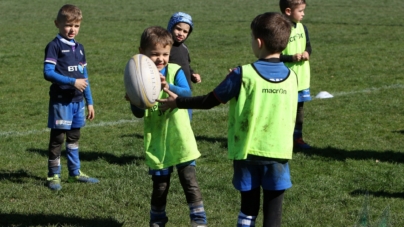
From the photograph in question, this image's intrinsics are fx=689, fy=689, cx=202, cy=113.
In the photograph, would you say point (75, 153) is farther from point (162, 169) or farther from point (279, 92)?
point (279, 92)

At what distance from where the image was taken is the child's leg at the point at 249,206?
4602 mm

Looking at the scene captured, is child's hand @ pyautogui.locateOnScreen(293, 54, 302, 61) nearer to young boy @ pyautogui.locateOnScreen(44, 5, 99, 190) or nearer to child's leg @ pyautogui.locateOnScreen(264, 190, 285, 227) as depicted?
young boy @ pyautogui.locateOnScreen(44, 5, 99, 190)

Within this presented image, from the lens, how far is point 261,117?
445 centimetres

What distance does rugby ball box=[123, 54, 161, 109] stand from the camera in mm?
4719

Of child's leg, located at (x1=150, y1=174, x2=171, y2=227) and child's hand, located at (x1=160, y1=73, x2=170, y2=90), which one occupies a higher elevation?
child's hand, located at (x1=160, y1=73, x2=170, y2=90)

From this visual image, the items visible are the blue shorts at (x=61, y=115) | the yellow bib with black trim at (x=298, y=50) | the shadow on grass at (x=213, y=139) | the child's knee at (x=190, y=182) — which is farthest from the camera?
the shadow on grass at (x=213, y=139)

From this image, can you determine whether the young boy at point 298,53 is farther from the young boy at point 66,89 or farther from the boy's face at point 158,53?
the boy's face at point 158,53

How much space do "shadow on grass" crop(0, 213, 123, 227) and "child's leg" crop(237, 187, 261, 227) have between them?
1.45 m

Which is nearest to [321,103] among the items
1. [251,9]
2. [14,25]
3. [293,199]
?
[293,199]

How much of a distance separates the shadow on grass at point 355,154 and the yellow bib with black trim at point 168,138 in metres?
3.38

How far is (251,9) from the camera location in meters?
31.5

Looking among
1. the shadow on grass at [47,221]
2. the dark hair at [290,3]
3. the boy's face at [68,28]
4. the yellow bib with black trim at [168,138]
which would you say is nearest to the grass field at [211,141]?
the shadow on grass at [47,221]

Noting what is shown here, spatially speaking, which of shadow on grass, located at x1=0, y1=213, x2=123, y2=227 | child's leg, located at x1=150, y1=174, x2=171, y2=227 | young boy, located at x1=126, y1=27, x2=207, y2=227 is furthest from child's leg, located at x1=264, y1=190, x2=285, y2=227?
shadow on grass, located at x1=0, y1=213, x2=123, y2=227

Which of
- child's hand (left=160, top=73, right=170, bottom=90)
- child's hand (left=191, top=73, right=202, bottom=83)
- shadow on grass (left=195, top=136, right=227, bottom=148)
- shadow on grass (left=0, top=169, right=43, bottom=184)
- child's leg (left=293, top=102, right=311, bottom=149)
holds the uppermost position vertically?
child's hand (left=160, top=73, right=170, bottom=90)
